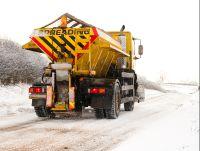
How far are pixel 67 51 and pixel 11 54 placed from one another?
9078 millimetres

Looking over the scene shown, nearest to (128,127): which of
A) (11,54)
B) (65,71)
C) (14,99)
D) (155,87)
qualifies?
(65,71)

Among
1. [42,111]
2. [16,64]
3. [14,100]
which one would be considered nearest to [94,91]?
[42,111]

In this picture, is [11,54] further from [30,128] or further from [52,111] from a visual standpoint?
[30,128]

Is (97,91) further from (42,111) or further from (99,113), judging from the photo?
(42,111)

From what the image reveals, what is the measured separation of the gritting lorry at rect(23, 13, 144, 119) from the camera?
12.4m

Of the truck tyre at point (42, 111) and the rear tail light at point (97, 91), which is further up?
the rear tail light at point (97, 91)

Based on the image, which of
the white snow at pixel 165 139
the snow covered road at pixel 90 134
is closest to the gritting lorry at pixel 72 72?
the snow covered road at pixel 90 134

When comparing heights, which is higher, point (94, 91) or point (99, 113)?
point (94, 91)

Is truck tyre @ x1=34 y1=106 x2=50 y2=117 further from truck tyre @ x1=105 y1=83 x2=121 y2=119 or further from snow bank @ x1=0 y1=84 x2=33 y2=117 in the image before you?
truck tyre @ x1=105 y1=83 x2=121 y2=119

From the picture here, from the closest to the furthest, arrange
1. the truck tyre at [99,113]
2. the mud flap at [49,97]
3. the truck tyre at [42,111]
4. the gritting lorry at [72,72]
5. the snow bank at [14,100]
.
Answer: the mud flap at [49,97]
the gritting lorry at [72,72]
the truck tyre at [99,113]
the truck tyre at [42,111]
the snow bank at [14,100]

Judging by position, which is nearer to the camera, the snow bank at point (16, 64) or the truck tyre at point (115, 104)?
the truck tyre at point (115, 104)

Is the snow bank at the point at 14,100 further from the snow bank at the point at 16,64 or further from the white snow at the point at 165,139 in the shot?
the white snow at the point at 165,139

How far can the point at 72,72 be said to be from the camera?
12.6 meters

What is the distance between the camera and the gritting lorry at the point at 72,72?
12.4 metres
